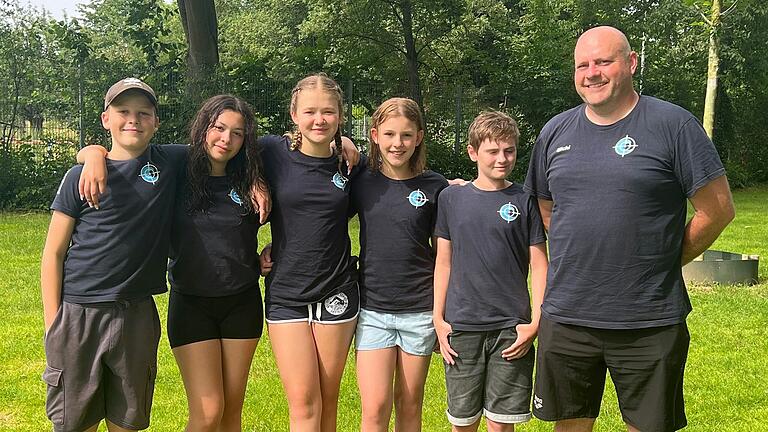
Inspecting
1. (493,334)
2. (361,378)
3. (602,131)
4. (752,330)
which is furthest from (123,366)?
(752,330)

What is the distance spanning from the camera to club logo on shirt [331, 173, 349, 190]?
3266 millimetres

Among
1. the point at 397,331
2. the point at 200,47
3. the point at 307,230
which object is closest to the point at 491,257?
the point at 397,331

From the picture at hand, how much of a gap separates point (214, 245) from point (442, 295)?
1029mm

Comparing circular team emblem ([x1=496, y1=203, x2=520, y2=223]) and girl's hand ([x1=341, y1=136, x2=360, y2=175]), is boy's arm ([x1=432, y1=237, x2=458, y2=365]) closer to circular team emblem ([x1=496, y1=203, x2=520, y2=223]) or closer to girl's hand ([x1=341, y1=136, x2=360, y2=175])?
circular team emblem ([x1=496, y1=203, x2=520, y2=223])

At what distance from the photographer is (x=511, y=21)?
2255 cm

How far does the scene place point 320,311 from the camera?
10.6 feet

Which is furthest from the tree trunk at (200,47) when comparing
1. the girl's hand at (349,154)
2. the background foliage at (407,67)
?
the girl's hand at (349,154)

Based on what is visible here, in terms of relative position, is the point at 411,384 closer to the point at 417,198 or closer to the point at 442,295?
the point at 442,295

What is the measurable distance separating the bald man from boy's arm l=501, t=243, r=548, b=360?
0.35 ft

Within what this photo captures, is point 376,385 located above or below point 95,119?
below

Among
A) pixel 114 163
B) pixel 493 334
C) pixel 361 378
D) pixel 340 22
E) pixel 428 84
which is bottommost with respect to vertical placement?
pixel 361 378

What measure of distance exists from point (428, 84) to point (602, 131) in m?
15.8

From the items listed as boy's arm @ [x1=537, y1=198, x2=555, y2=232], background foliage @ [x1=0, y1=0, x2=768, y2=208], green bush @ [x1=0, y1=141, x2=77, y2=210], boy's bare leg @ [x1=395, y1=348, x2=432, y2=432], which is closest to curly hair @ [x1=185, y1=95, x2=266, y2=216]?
boy's bare leg @ [x1=395, y1=348, x2=432, y2=432]

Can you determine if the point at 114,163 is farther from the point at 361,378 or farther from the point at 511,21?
the point at 511,21
